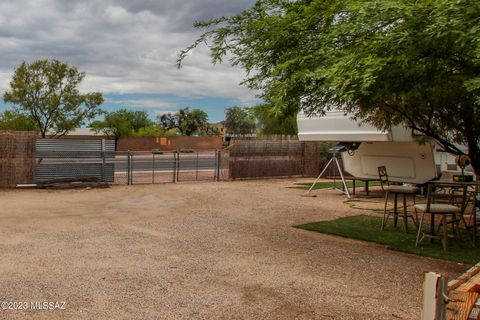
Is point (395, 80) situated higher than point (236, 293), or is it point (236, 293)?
point (395, 80)

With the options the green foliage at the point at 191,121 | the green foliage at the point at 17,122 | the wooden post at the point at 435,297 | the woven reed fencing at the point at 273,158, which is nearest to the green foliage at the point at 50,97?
the green foliage at the point at 17,122

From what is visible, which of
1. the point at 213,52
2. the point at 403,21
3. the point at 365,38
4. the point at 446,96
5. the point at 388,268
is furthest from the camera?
the point at 446,96

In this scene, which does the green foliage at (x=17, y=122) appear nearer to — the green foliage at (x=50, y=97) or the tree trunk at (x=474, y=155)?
the green foliage at (x=50, y=97)

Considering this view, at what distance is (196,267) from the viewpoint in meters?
6.89

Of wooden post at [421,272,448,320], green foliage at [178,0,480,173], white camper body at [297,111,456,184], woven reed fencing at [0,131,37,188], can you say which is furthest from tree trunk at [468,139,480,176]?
woven reed fencing at [0,131,37,188]

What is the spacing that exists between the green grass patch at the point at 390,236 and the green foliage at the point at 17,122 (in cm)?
3171

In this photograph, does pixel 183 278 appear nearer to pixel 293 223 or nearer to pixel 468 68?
pixel 468 68

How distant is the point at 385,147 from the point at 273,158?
25.3 ft

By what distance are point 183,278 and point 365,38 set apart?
373 centimetres

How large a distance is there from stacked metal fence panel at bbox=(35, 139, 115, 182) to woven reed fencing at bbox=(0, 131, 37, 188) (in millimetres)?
230

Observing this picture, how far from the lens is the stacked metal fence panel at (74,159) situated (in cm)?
1675

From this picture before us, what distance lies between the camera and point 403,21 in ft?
17.6

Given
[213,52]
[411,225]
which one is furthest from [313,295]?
[411,225]

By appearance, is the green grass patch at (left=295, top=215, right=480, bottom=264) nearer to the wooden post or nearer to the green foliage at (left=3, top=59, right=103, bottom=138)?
the wooden post
